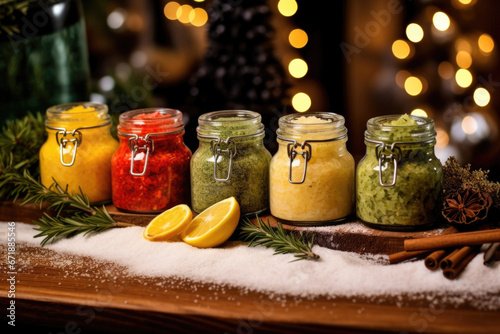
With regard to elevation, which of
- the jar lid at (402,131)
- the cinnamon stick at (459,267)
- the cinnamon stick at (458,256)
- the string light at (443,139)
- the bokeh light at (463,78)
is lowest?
the string light at (443,139)

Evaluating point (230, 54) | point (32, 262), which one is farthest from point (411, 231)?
point (230, 54)

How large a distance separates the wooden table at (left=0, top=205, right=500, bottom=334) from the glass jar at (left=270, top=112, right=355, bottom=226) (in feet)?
0.58

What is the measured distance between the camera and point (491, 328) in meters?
1.03

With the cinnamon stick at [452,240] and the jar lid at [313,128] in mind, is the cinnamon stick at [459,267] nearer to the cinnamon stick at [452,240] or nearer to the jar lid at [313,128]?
the cinnamon stick at [452,240]

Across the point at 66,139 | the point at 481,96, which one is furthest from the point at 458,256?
the point at 481,96

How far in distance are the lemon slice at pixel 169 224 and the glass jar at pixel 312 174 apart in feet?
0.80

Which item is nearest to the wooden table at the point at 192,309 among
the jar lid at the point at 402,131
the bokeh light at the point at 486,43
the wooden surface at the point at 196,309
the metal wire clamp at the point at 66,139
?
the wooden surface at the point at 196,309

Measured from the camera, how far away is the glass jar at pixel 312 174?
1.43 meters

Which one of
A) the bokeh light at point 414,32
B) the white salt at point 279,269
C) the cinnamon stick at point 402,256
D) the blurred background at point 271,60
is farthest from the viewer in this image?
the bokeh light at point 414,32

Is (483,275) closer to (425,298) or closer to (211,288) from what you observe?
(425,298)

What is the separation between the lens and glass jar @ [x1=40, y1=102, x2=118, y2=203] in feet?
5.41

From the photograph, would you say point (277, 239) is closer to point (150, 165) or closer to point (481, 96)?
point (150, 165)

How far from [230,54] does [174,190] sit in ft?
2.86

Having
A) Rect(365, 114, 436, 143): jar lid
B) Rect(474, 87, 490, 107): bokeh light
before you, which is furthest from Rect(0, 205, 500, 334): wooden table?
Rect(474, 87, 490, 107): bokeh light
